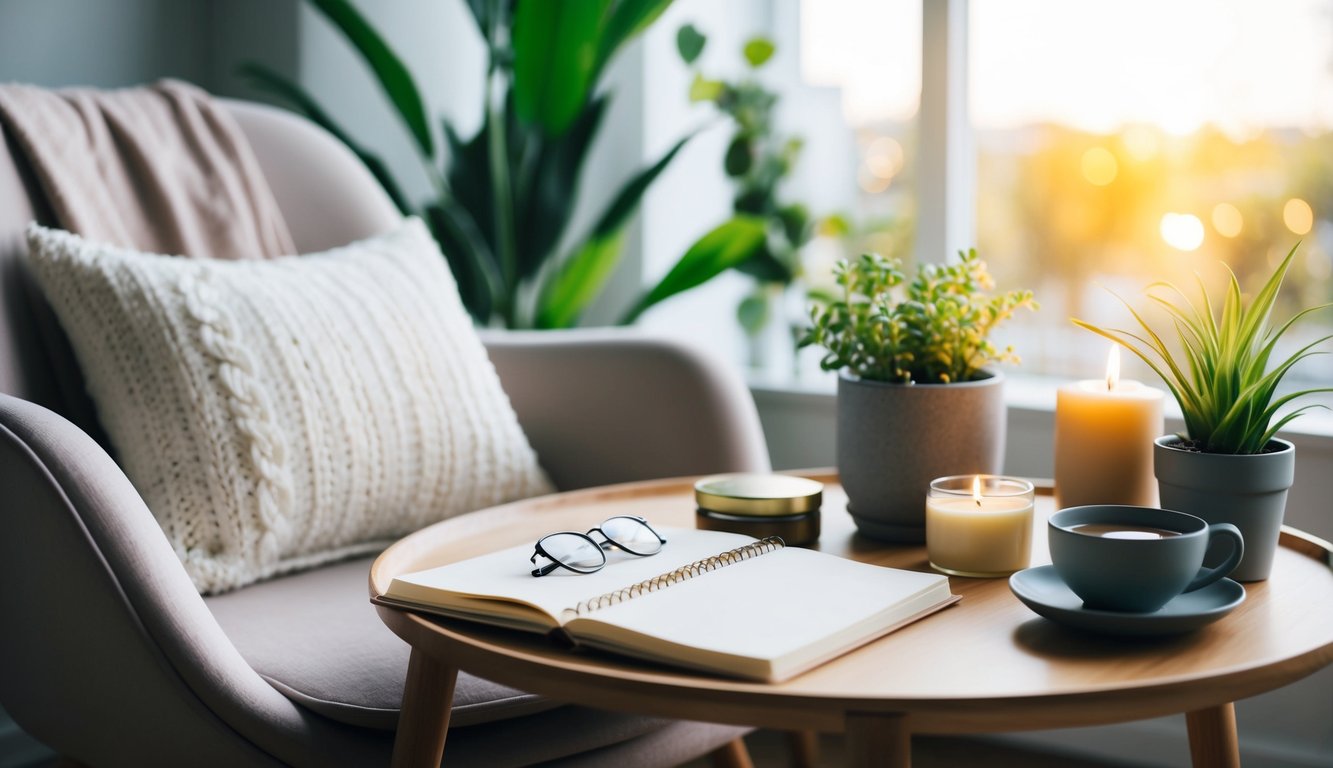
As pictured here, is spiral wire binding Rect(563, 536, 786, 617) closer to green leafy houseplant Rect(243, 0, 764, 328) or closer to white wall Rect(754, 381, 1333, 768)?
green leafy houseplant Rect(243, 0, 764, 328)

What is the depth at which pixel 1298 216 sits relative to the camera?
189 cm

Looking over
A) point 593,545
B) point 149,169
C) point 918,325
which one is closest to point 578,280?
point 149,169

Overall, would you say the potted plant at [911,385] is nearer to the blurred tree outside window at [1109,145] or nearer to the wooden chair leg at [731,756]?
the wooden chair leg at [731,756]

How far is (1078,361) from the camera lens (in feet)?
7.04

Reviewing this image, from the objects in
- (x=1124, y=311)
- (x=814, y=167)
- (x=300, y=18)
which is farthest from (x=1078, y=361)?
(x=300, y=18)

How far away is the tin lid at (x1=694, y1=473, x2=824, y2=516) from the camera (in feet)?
3.38

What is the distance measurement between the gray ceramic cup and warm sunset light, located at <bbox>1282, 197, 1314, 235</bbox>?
127 centimetres

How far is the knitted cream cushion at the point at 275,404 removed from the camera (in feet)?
3.93

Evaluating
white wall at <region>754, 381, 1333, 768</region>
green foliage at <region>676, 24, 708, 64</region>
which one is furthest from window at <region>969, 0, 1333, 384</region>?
green foliage at <region>676, 24, 708, 64</region>

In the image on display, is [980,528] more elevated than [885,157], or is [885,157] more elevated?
[885,157]

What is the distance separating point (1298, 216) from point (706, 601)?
1496 mm

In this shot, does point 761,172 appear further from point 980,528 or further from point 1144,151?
point 980,528

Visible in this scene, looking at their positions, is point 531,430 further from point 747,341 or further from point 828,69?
point 828,69

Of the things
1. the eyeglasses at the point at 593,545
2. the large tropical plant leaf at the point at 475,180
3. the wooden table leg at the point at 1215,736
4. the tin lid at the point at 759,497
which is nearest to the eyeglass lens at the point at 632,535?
the eyeglasses at the point at 593,545
